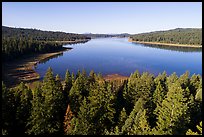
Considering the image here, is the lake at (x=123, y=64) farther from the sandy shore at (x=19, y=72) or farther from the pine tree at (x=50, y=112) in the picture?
the pine tree at (x=50, y=112)

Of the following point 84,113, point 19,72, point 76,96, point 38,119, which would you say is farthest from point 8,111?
point 19,72

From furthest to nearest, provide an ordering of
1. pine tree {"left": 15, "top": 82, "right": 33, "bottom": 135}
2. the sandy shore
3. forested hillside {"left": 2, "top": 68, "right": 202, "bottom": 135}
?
the sandy shore → pine tree {"left": 15, "top": 82, "right": 33, "bottom": 135} → forested hillside {"left": 2, "top": 68, "right": 202, "bottom": 135}

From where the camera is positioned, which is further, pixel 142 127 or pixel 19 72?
pixel 19 72

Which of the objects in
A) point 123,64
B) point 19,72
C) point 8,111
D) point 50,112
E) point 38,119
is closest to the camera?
point 38,119

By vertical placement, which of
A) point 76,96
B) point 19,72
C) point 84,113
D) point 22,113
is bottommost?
point 19,72

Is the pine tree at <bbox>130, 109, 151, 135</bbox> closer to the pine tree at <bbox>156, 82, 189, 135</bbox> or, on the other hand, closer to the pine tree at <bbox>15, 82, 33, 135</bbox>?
the pine tree at <bbox>156, 82, 189, 135</bbox>

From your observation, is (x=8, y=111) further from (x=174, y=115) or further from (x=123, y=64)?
(x=123, y=64)

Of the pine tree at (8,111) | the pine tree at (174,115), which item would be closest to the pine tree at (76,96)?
the pine tree at (8,111)

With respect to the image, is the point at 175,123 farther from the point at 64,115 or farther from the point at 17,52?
the point at 17,52

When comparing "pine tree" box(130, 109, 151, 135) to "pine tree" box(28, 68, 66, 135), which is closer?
"pine tree" box(130, 109, 151, 135)

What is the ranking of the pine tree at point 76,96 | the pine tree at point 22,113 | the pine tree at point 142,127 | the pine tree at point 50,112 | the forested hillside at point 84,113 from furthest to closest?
the pine tree at point 76,96 → the pine tree at point 22,113 → the pine tree at point 50,112 → the forested hillside at point 84,113 → the pine tree at point 142,127

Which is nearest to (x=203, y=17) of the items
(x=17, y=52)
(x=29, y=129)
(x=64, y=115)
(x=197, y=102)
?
(x=29, y=129)

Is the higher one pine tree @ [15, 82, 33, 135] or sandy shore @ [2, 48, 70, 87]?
pine tree @ [15, 82, 33, 135]

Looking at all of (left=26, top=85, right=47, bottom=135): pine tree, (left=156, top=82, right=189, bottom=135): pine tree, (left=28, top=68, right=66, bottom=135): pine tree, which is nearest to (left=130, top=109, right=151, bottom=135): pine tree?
(left=156, top=82, right=189, bottom=135): pine tree
